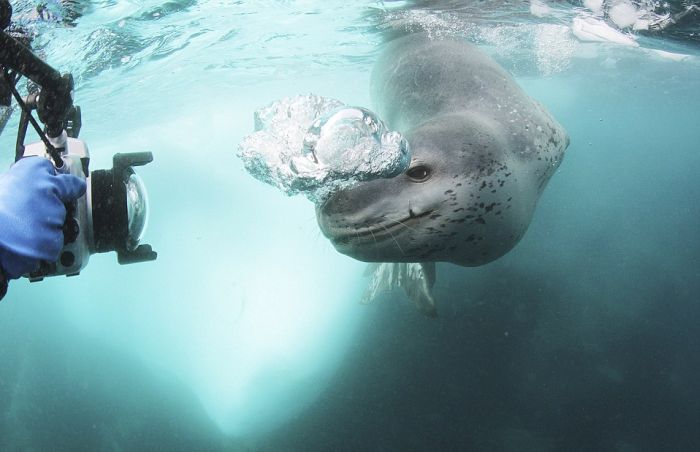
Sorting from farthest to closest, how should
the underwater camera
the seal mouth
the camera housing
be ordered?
the seal mouth → the camera housing → the underwater camera

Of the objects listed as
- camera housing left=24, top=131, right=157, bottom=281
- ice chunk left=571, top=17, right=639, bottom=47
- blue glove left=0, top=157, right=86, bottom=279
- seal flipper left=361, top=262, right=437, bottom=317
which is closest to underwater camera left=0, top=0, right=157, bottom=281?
camera housing left=24, top=131, right=157, bottom=281

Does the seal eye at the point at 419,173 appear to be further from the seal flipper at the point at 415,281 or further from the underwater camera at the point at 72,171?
the seal flipper at the point at 415,281

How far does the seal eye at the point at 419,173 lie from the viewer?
285cm

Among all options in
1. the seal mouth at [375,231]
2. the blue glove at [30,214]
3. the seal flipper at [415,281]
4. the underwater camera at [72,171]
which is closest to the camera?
the blue glove at [30,214]

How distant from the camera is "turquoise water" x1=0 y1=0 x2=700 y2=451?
31.1 ft

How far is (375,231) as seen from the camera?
2809 millimetres

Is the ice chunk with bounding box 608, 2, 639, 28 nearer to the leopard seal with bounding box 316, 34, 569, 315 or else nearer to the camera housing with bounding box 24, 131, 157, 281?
the leopard seal with bounding box 316, 34, 569, 315

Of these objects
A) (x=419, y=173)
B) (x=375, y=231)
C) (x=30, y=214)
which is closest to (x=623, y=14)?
(x=419, y=173)

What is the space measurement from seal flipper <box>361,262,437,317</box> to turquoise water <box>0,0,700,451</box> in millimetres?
2253

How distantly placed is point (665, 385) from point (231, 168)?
56760 millimetres

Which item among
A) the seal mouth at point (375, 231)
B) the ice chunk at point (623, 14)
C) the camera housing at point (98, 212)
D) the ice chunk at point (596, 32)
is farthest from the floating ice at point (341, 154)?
the ice chunk at point (596, 32)

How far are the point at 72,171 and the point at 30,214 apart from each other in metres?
0.42

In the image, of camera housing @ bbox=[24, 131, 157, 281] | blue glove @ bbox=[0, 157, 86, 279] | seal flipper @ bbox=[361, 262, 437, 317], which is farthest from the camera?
seal flipper @ bbox=[361, 262, 437, 317]

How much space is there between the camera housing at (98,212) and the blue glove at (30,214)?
0.18m
